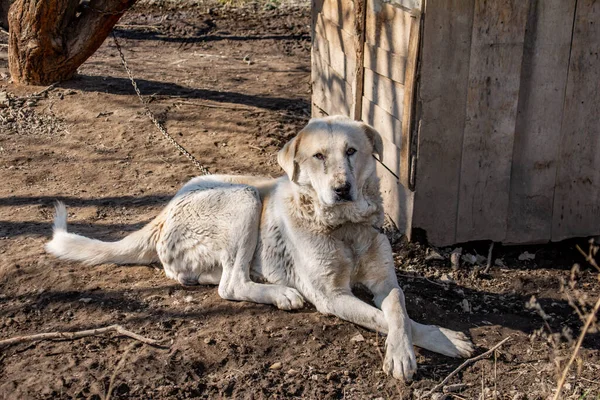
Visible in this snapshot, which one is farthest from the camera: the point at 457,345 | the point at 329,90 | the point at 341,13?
the point at 329,90

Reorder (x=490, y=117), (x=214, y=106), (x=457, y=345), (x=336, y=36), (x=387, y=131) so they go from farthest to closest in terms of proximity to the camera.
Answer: (x=214, y=106)
(x=336, y=36)
(x=387, y=131)
(x=490, y=117)
(x=457, y=345)

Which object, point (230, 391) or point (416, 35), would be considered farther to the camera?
point (416, 35)

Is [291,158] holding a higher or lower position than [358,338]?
higher

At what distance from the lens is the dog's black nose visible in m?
3.92

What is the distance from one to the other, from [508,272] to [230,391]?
228 cm

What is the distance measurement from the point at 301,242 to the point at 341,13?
2.74m

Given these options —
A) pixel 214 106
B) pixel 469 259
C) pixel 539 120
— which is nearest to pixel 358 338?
pixel 469 259

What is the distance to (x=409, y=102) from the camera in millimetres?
4758

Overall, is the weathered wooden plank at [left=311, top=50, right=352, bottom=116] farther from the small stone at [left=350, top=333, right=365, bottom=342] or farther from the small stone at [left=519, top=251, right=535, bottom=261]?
the small stone at [left=350, top=333, right=365, bottom=342]

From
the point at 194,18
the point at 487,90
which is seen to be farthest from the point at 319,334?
the point at 194,18

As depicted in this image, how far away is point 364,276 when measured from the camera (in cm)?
429

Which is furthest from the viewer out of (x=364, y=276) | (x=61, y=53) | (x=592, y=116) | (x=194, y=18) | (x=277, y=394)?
(x=194, y=18)

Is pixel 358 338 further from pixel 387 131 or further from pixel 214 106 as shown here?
pixel 214 106

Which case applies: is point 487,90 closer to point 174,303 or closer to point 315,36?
point 174,303
